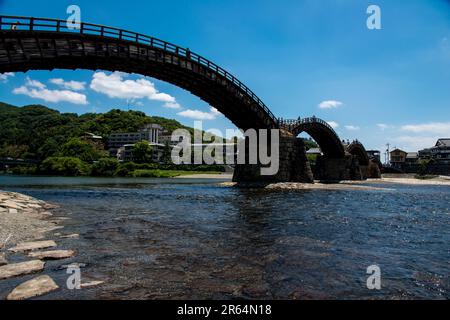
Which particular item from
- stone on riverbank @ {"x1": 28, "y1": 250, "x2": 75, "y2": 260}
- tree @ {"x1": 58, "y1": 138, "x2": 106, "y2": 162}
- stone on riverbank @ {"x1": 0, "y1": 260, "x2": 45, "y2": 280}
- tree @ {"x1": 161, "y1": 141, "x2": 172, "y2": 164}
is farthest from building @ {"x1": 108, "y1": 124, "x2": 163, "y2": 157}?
stone on riverbank @ {"x1": 0, "y1": 260, "x2": 45, "y2": 280}

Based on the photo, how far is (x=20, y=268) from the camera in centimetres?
666

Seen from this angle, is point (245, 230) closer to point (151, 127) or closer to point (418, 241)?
point (418, 241)

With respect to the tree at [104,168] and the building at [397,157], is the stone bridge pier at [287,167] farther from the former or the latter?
the building at [397,157]

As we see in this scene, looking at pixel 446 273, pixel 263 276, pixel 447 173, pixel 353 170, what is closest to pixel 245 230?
pixel 263 276

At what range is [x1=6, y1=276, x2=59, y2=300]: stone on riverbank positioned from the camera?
529 cm

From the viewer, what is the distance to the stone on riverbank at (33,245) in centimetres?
837

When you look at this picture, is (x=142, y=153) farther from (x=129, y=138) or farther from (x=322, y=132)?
(x=322, y=132)

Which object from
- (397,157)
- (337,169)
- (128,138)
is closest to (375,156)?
(397,157)

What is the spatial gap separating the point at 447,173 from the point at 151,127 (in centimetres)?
14738

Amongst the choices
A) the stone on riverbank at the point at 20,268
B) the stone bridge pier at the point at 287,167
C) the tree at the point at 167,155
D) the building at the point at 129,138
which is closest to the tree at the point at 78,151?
the building at the point at 129,138

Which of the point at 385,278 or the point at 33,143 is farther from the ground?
the point at 33,143

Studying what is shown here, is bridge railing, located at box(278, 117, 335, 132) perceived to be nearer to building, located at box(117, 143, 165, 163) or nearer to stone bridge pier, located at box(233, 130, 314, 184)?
stone bridge pier, located at box(233, 130, 314, 184)

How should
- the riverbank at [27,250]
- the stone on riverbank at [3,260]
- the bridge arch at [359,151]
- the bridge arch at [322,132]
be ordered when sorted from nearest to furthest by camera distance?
the riverbank at [27,250], the stone on riverbank at [3,260], the bridge arch at [322,132], the bridge arch at [359,151]
